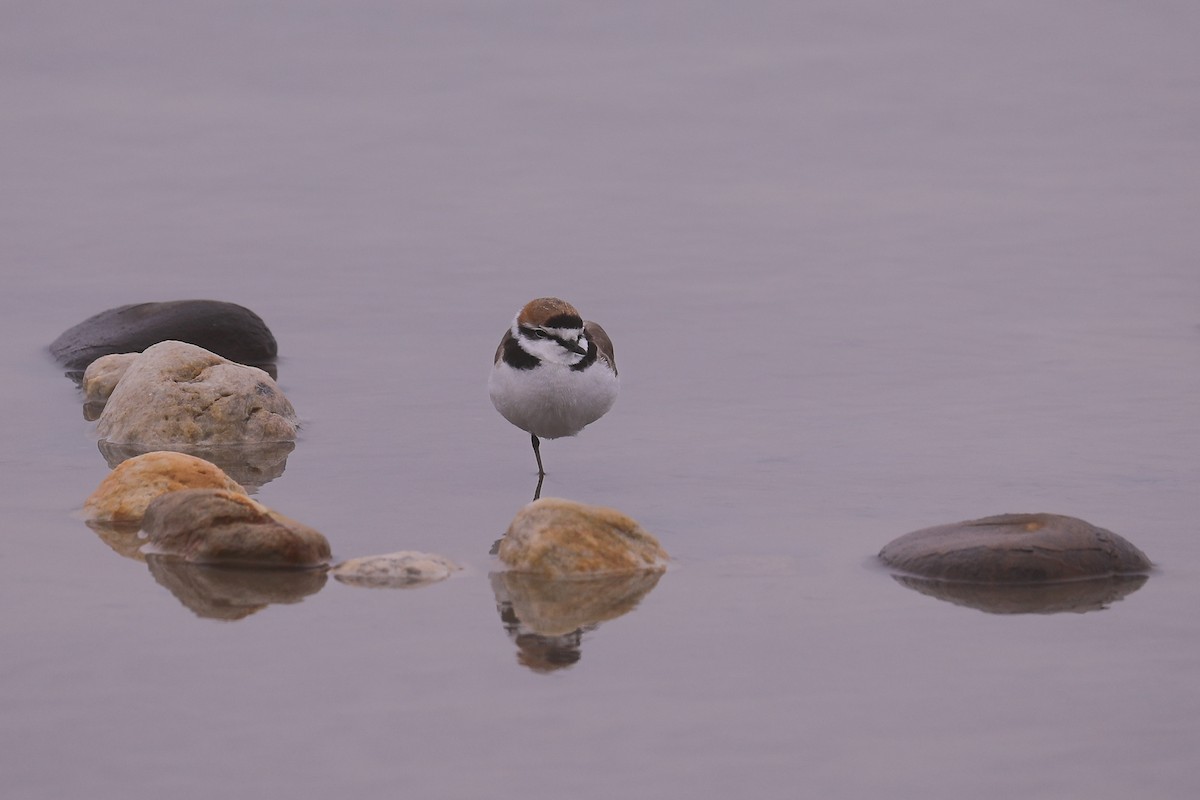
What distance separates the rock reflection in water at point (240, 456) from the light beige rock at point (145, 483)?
1.15 metres

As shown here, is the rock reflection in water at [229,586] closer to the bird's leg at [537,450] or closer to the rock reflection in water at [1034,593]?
the bird's leg at [537,450]

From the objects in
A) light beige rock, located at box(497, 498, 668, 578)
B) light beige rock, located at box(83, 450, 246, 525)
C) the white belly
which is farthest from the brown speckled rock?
light beige rock, located at box(83, 450, 246, 525)

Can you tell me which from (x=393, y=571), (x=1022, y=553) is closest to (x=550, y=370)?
(x=393, y=571)

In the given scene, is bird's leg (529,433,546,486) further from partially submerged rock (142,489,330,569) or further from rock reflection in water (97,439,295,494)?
A: partially submerged rock (142,489,330,569)

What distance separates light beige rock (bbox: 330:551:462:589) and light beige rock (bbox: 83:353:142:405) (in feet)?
16.7

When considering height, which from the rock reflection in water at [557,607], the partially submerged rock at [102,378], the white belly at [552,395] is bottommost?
the rock reflection in water at [557,607]

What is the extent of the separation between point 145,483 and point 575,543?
2.77 metres

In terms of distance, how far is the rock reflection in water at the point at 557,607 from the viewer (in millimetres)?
8695

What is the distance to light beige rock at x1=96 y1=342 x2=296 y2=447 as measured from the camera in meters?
12.8

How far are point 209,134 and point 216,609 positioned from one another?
589 inches

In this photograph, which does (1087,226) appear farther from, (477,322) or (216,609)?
(216,609)

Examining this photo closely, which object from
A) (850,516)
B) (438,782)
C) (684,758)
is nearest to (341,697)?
(438,782)

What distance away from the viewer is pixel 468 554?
33.6 feet

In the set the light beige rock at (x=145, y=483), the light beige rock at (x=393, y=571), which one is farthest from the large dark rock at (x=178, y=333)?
the light beige rock at (x=393, y=571)
